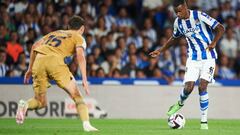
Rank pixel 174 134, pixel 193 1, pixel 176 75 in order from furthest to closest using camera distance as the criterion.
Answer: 1. pixel 193 1
2. pixel 176 75
3. pixel 174 134

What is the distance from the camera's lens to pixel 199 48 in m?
14.7

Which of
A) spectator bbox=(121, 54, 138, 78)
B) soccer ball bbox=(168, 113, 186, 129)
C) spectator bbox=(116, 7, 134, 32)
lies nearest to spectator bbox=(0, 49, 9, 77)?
spectator bbox=(121, 54, 138, 78)

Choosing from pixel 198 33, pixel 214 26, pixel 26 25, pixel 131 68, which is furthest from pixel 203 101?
pixel 26 25

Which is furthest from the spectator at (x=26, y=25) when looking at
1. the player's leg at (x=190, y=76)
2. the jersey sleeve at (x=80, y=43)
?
the jersey sleeve at (x=80, y=43)

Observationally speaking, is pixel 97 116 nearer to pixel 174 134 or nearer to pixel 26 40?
pixel 26 40

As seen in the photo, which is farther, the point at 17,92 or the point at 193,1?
the point at 193,1

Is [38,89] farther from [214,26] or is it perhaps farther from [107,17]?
[107,17]

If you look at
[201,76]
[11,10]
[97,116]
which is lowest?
[97,116]

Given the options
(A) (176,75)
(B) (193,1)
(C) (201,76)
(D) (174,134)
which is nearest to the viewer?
(D) (174,134)

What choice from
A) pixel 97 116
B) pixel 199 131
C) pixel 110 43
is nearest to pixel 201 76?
pixel 199 131

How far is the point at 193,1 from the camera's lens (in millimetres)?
24562

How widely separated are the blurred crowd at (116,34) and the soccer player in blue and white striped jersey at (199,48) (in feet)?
21.2

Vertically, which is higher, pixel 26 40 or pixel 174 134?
pixel 26 40

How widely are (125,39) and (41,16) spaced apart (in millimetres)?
2548
